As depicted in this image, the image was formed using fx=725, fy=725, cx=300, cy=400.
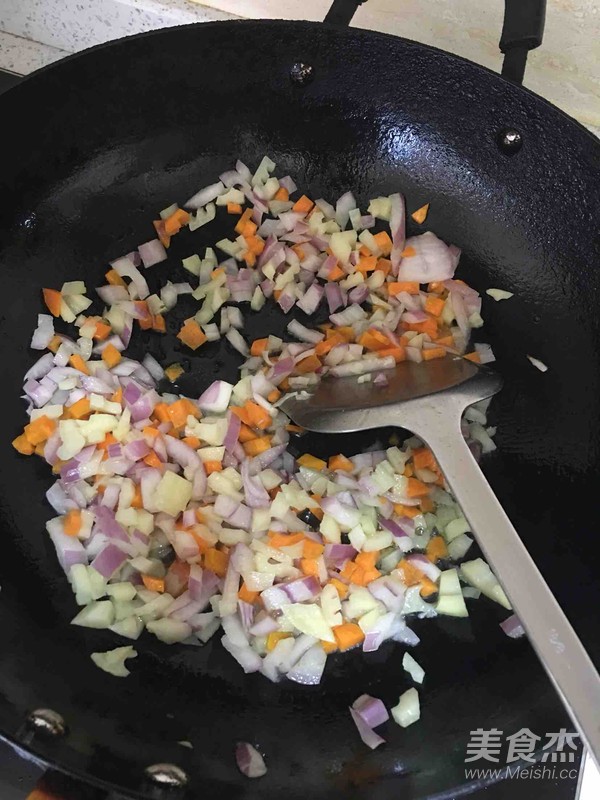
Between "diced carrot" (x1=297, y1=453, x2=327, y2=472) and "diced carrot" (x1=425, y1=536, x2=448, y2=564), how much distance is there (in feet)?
0.65

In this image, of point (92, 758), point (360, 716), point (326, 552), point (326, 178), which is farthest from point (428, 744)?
point (326, 178)

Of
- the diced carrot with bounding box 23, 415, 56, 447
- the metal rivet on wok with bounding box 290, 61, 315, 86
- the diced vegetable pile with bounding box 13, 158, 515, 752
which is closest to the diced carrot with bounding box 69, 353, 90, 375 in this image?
the diced vegetable pile with bounding box 13, 158, 515, 752

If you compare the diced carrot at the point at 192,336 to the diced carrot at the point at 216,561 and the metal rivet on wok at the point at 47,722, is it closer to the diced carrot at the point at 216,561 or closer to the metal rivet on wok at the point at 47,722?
the diced carrot at the point at 216,561

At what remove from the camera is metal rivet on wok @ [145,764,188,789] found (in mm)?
854

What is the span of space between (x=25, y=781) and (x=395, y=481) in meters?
0.63

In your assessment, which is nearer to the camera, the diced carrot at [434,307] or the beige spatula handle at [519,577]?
the beige spatula handle at [519,577]

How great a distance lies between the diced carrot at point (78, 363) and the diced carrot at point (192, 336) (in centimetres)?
17

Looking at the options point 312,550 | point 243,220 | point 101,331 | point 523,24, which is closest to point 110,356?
point 101,331

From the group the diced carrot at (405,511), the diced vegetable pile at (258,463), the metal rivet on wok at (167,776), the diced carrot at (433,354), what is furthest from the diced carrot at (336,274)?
the metal rivet on wok at (167,776)

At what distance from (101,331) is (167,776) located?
0.68m

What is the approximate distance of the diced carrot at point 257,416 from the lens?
1142 mm

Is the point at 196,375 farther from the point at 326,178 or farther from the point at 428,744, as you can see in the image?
the point at 428,744

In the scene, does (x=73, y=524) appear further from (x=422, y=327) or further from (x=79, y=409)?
(x=422, y=327)

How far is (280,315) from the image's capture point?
1.28 metres
